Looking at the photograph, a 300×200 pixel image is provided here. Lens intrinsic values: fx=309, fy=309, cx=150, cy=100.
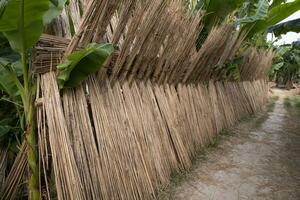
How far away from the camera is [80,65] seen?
2.17m

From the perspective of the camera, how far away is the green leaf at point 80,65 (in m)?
2.05

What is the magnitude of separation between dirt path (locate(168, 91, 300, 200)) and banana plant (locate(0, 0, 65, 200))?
135cm

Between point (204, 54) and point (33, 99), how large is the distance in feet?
9.65

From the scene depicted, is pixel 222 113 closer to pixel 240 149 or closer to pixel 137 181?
pixel 240 149

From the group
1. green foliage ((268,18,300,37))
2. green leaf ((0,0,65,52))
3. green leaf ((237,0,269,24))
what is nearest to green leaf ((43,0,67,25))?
green leaf ((0,0,65,52))

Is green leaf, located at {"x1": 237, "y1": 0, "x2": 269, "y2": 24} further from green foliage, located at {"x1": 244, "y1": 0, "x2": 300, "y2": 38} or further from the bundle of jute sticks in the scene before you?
the bundle of jute sticks

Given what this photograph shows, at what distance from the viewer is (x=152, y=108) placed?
317 centimetres

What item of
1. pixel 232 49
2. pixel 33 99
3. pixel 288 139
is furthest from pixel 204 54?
pixel 33 99

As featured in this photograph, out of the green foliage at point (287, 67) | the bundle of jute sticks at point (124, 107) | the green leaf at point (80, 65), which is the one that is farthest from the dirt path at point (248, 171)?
the green foliage at point (287, 67)

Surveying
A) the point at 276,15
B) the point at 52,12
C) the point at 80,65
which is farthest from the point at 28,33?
the point at 276,15

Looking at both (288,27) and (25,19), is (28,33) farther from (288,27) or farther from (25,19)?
(288,27)

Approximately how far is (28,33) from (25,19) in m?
0.09

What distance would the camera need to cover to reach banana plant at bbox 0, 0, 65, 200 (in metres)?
1.80

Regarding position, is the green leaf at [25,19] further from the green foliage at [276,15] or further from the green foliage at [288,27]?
the green foliage at [288,27]
